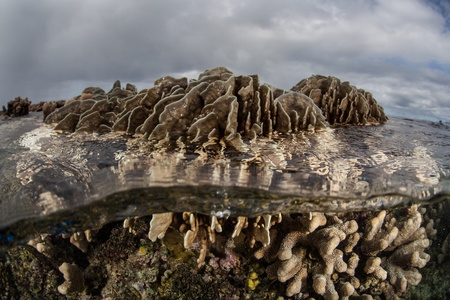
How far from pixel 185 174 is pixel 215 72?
9.32 ft

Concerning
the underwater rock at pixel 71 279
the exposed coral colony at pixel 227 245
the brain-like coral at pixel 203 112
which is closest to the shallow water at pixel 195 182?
the exposed coral colony at pixel 227 245

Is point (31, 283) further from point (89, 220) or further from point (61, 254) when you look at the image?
point (89, 220)

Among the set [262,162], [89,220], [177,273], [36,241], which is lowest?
[177,273]

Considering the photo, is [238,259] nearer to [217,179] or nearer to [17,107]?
[217,179]

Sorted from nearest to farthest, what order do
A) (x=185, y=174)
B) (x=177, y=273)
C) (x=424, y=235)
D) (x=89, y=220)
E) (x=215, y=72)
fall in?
(x=185, y=174), (x=89, y=220), (x=177, y=273), (x=424, y=235), (x=215, y=72)

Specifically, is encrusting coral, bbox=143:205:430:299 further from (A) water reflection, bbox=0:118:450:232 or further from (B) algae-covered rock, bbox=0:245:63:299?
(B) algae-covered rock, bbox=0:245:63:299

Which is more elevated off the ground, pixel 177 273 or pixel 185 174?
pixel 185 174

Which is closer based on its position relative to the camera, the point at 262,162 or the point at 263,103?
the point at 262,162

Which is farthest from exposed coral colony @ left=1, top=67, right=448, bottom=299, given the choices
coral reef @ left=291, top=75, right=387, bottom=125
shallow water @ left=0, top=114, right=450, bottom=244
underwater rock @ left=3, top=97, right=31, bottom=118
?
underwater rock @ left=3, top=97, right=31, bottom=118

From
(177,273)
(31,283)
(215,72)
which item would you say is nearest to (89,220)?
(177,273)

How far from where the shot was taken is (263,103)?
450 centimetres

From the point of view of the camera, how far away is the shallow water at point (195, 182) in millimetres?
2898

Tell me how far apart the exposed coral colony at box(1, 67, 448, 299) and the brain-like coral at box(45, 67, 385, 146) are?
0.06ft

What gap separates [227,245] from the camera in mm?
4027
